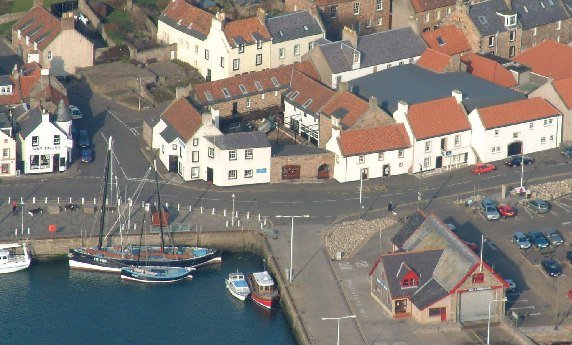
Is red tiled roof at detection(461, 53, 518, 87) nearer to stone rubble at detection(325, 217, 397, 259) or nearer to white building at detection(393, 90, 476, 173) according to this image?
white building at detection(393, 90, 476, 173)

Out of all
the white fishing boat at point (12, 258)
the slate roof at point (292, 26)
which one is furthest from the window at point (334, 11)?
the white fishing boat at point (12, 258)

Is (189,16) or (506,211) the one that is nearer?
(506,211)

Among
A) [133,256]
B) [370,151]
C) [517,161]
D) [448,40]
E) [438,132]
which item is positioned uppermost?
[448,40]

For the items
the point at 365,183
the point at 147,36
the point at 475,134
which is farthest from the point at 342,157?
the point at 147,36

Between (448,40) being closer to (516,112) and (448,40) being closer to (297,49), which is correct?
(297,49)

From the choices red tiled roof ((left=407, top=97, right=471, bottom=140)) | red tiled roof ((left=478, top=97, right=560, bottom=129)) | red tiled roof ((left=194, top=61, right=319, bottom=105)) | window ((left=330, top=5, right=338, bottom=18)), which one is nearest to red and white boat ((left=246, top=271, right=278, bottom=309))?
red tiled roof ((left=407, top=97, right=471, bottom=140))

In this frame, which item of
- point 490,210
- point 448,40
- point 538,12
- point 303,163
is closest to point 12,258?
point 303,163

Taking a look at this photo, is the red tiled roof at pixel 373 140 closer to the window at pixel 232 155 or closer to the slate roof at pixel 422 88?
the slate roof at pixel 422 88
